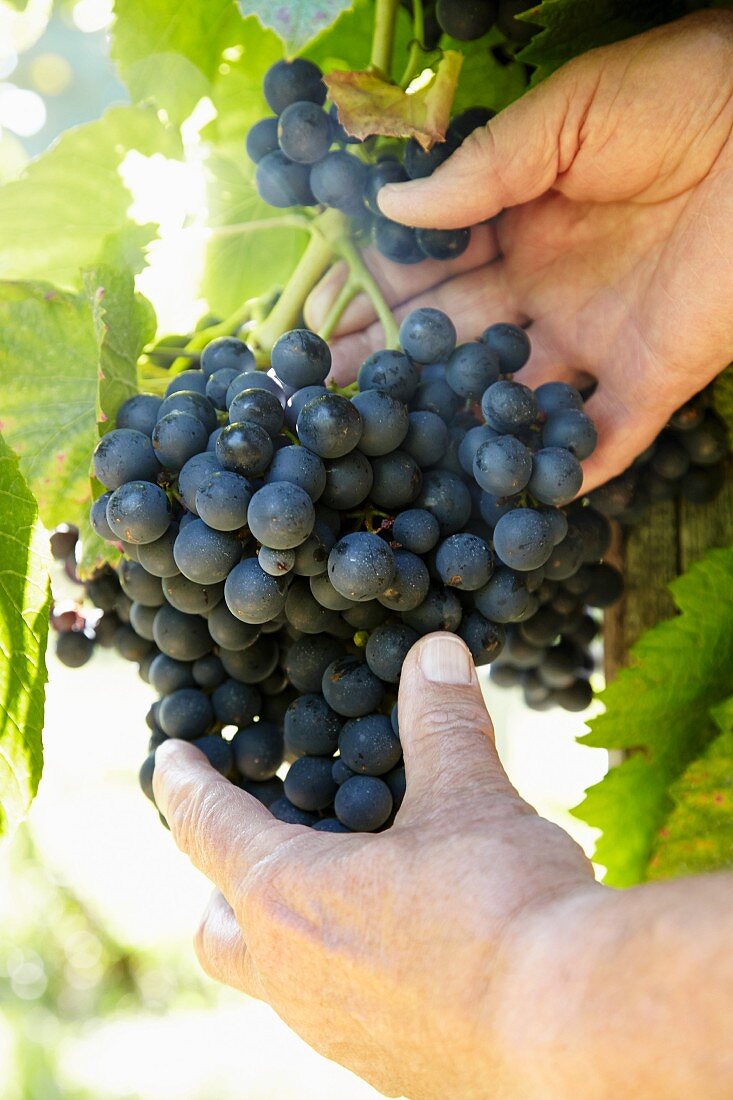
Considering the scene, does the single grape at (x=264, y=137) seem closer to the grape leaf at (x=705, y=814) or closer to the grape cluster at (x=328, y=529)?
the grape cluster at (x=328, y=529)

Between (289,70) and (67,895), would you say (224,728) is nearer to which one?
(289,70)

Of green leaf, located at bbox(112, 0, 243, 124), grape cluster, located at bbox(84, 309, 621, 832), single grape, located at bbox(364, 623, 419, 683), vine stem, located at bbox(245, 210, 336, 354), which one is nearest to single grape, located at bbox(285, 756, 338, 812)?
grape cluster, located at bbox(84, 309, 621, 832)

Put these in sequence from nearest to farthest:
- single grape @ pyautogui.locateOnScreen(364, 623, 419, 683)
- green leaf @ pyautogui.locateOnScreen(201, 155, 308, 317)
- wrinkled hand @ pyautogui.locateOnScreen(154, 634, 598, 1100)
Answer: wrinkled hand @ pyautogui.locateOnScreen(154, 634, 598, 1100) < single grape @ pyautogui.locateOnScreen(364, 623, 419, 683) < green leaf @ pyautogui.locateOnScreen(201, 155, 308, 317)

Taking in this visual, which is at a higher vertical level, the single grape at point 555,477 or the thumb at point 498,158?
the thumb at point 498,158

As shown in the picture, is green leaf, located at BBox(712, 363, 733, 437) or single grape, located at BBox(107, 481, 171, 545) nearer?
single grape, located at BBox(107, 481, 171, 545)

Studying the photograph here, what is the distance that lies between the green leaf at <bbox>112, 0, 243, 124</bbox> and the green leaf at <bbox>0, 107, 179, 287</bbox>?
48 millimetres

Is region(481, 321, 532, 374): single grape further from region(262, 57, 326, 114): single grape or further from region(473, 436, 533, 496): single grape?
region(262, 57, 326, 114): single grape

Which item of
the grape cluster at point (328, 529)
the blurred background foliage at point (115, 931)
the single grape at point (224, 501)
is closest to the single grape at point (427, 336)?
the grape cluster at point (328, 529)

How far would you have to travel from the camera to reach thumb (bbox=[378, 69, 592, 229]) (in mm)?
803

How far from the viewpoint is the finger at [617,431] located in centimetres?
90

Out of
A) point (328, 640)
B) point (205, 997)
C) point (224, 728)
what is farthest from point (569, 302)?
point (205, 997)

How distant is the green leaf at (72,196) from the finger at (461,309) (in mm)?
269

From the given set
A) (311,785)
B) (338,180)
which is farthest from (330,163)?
(311,785)

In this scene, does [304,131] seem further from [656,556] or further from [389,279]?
[656,556]
